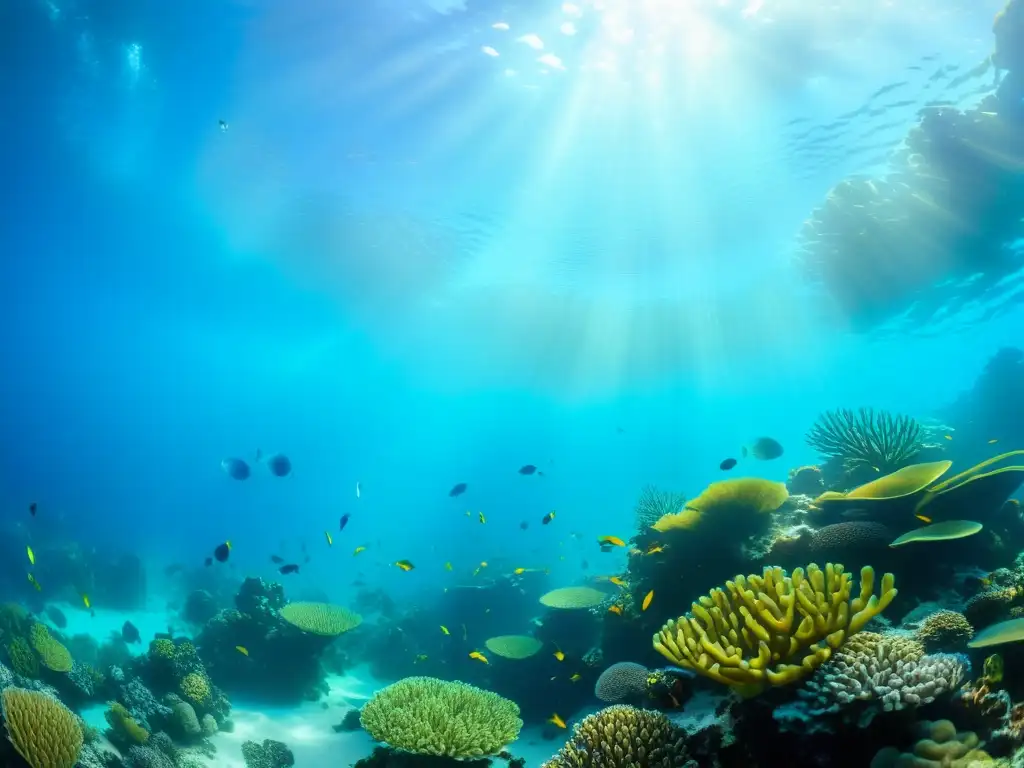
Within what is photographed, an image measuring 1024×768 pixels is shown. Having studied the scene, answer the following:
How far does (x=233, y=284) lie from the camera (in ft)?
114

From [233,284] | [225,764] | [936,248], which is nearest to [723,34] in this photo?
[936,248]

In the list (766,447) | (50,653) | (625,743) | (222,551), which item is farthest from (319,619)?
(766,447)

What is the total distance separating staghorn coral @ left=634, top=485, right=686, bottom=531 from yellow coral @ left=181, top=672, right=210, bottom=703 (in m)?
9.32

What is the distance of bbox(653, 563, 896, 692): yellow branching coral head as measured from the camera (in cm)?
362

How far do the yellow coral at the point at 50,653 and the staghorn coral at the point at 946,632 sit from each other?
13416 mm

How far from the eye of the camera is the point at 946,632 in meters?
4.62

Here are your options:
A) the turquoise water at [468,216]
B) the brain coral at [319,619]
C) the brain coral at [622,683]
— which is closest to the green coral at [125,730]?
the turquoise water at [468,216]

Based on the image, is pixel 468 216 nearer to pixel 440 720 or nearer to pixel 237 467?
pixel 237 467

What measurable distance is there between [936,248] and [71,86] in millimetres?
33002

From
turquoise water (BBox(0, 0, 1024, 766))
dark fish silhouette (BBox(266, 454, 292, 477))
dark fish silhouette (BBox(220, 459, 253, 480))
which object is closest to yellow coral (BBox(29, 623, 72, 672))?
turquoise water (BBox(0, 0, 1024, 766))

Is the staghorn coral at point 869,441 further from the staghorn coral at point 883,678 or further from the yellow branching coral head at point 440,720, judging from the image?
the yellow branching coral head at point 440,720

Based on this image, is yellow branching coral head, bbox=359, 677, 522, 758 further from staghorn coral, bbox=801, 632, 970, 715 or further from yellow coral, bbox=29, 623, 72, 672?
yellow coral, bbox=29, 623, 72, 672

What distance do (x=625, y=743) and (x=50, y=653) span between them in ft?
36.9

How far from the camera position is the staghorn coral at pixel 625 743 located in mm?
4105
